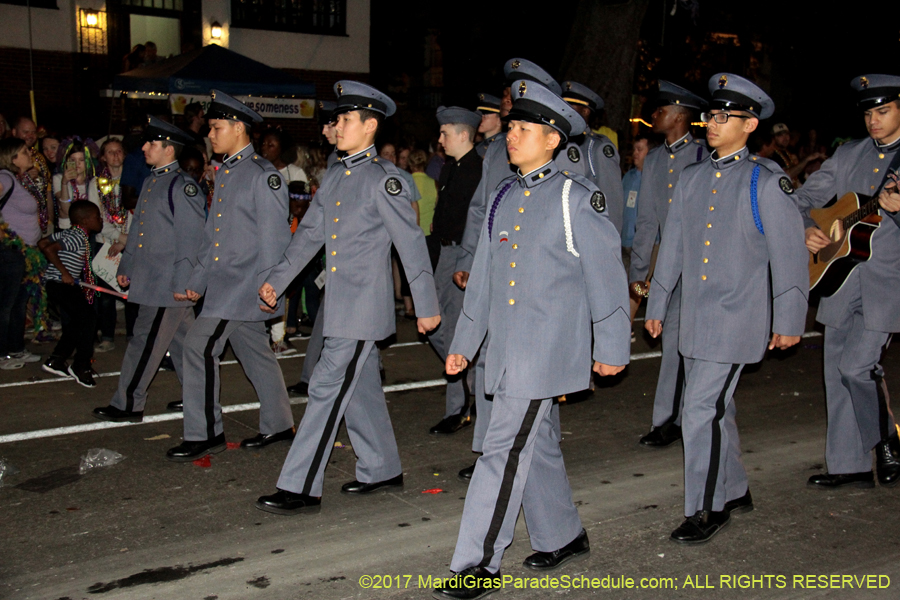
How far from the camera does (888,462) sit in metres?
5.79

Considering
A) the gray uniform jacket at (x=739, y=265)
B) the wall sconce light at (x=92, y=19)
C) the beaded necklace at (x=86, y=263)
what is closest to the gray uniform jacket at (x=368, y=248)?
the gray uniform jacket at (x=739, y=265)

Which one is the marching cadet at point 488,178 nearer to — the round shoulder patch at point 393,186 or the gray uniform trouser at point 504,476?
the round shoulder patch at point 393,186

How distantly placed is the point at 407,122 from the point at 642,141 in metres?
19.9

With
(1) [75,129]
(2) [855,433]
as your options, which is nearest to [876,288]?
(2) [855,433]

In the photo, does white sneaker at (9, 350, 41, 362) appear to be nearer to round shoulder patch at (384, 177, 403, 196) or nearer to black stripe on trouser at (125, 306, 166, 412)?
black stripe on trouser at (125, 306, 166, 412)

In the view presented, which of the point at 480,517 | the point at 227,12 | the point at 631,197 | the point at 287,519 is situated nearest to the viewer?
the point at 480,517

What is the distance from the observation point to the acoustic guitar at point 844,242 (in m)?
5.62

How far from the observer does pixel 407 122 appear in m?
30.6

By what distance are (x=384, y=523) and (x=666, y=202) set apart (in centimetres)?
340

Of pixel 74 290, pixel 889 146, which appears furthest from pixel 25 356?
pixel 889 146

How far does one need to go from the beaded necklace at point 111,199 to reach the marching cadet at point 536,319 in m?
6.98

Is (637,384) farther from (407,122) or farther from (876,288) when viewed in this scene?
(407,122)

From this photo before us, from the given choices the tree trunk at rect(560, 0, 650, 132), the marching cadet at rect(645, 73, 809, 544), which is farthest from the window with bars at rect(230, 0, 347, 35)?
the marching cadet at rect(645, 73, 809, 544)

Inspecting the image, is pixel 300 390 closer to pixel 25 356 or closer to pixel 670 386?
pixel 25 356
